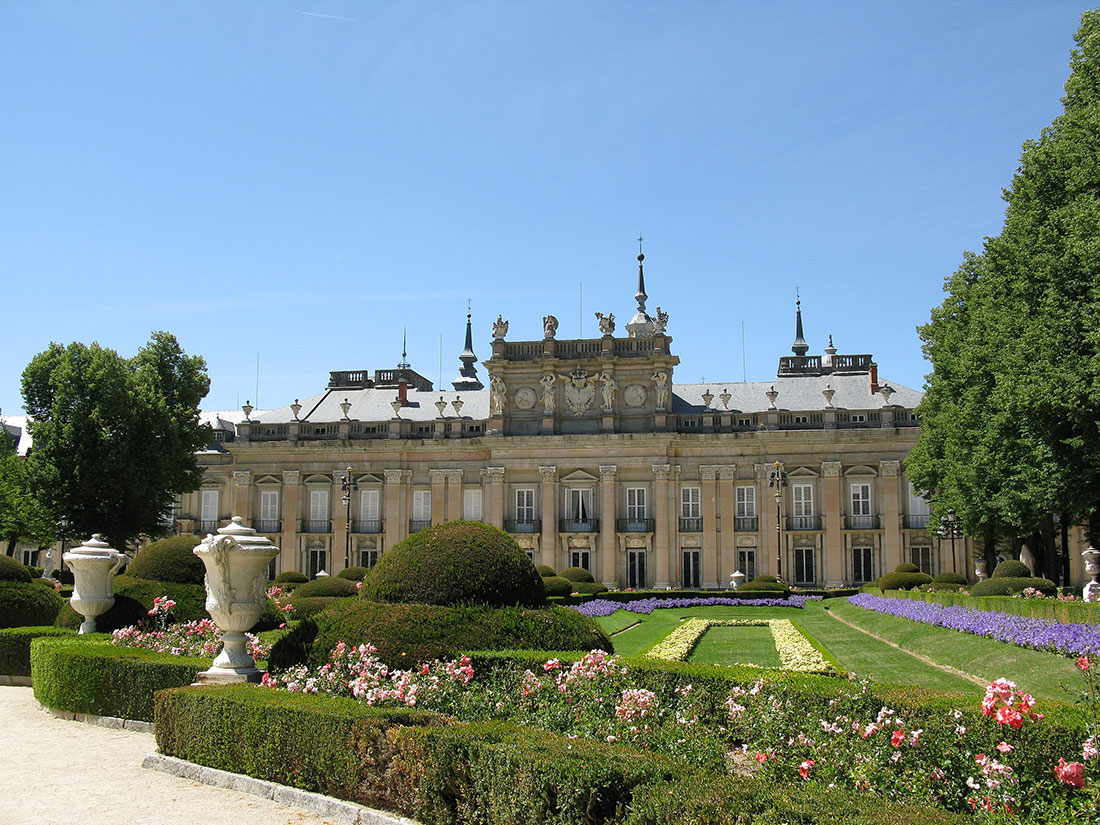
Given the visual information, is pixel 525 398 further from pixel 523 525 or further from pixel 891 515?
pixel 891 515

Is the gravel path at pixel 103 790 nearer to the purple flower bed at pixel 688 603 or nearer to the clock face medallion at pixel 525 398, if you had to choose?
the purple flower bed at pixel 688 603

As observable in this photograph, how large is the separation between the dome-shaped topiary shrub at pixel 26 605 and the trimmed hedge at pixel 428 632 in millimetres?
11870

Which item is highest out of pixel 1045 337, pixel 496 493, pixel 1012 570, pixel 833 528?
pixel 1045 337

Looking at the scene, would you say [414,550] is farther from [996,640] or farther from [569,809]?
[996,640]

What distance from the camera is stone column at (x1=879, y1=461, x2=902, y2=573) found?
156 feet

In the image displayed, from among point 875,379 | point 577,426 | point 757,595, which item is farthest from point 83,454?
point 875,379

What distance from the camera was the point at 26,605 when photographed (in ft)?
69.6

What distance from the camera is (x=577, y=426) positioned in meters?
51.1

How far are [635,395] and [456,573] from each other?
3850 centimetres

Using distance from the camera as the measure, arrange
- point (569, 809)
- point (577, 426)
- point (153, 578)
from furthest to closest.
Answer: point (577, 426), point (153, 578), point (569, 809)

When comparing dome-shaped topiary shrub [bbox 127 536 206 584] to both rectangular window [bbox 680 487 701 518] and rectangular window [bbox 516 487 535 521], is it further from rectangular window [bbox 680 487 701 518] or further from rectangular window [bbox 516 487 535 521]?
rectangular window [bbox 680 487 701 518]

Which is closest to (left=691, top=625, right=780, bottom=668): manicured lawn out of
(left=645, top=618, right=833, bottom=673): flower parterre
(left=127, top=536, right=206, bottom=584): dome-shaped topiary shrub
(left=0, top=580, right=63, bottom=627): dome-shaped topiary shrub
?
(left=645, top=618, right=833, bottom=673): flower parterre

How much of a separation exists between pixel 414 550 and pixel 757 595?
27.2 m

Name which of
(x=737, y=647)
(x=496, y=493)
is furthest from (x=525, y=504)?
(x=737, y=647)
